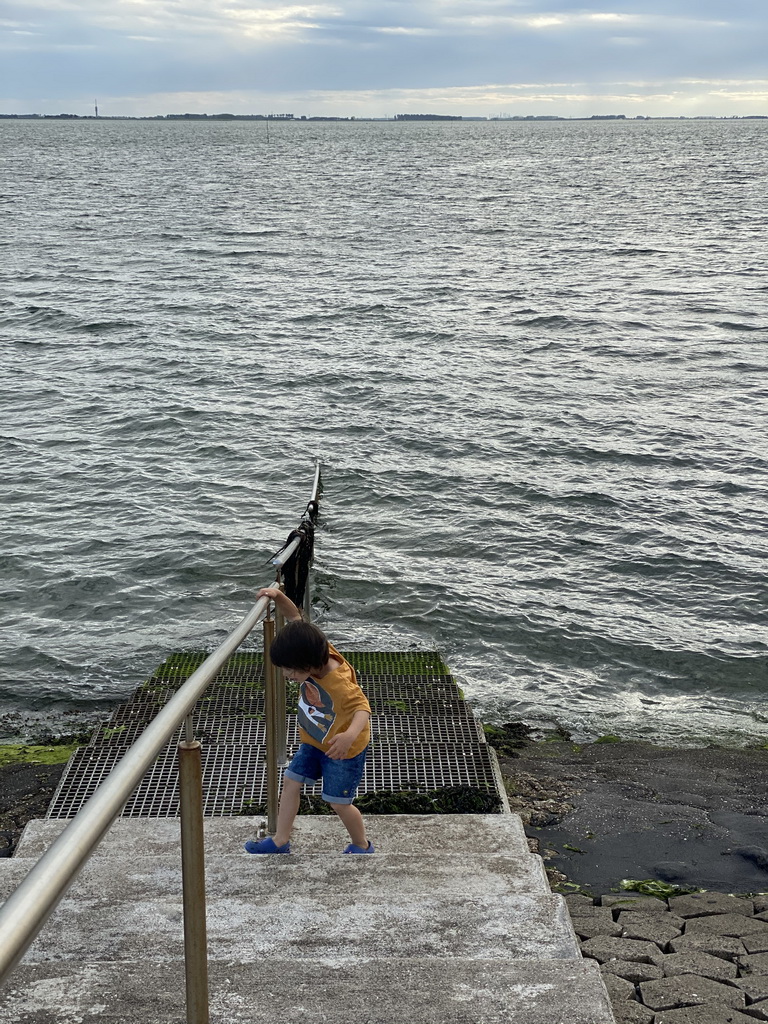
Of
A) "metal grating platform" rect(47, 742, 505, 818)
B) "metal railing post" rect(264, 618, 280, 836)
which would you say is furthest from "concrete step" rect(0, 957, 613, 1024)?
"metal grating platform" rect(47, 742, 505, 818)

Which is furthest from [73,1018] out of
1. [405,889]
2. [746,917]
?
[746,917]

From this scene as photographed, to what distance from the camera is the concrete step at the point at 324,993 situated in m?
2.28

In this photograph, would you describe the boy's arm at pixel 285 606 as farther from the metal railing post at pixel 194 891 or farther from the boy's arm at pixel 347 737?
the metal railing post at pixel 194 891

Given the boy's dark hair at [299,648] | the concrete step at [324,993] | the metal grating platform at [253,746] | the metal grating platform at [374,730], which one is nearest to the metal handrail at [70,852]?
the concrete step at [324,993]

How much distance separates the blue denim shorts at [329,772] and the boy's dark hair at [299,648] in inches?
17.8

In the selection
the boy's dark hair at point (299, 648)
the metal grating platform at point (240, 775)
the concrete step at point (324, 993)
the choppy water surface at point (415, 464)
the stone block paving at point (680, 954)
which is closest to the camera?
the concrete step at point (324, 993)

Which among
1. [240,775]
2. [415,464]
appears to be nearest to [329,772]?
[240,775]

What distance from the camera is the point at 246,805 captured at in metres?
4.84

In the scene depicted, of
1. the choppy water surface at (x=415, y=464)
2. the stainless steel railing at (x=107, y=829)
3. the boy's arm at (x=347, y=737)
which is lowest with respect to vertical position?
the choppy water surface at (x=415, y=464)

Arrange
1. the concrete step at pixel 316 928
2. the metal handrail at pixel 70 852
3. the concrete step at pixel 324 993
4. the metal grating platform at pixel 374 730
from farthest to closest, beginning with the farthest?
the metal grating platform at pixel 374 730 < the concrete step at pixel 316 928 < the concrete step at pixel 324 993 < the metal handrail at pixel 70 852

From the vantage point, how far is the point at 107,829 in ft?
4.75

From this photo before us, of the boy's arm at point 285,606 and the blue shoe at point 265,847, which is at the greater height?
the boy's arm at point 285,606

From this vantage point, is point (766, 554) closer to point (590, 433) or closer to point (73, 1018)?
point (590, 433)

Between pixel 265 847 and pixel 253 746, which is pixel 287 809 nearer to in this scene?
pixel 265 847
